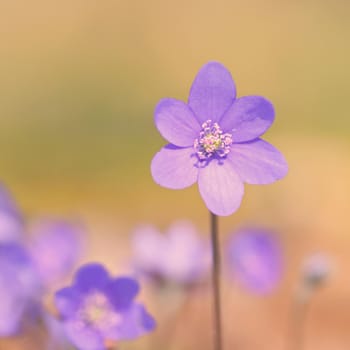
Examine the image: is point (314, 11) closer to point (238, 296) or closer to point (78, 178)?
point (78, 178)

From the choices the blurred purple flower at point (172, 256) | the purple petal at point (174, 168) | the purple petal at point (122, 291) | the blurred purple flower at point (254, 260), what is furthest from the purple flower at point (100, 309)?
the blurred purple flower at point (254, 260)

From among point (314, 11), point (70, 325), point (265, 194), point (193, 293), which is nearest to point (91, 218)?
point (265, 194)

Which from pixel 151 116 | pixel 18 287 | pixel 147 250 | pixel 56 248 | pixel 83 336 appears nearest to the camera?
pixel 83 336

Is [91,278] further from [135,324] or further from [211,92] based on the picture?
[211,92]

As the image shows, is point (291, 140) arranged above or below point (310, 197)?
above

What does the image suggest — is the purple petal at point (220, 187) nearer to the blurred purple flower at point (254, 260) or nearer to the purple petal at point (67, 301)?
the purple petal at point (67, 301)

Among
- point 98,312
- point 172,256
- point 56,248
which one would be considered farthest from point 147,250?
point 98,312
